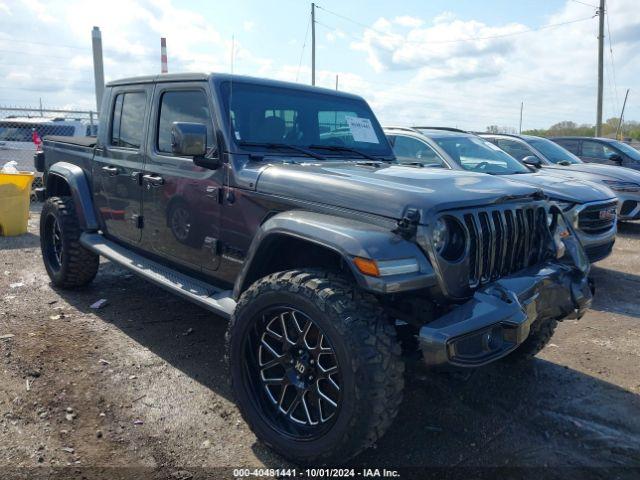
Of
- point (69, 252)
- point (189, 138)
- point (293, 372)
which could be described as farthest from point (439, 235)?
point (69, 252)

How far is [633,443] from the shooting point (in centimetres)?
299

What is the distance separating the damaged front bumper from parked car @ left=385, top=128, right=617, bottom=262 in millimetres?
2862

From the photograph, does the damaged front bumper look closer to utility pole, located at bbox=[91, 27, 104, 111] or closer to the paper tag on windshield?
the paper tag on windshield

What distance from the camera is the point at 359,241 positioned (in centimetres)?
246

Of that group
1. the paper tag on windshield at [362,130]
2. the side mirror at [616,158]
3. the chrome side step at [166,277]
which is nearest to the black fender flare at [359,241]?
the chrome side step at [166,277]

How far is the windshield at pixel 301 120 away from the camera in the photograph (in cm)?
354

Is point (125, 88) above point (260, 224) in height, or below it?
above

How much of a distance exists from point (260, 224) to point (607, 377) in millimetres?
2714

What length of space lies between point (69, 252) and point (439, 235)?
12.4ft

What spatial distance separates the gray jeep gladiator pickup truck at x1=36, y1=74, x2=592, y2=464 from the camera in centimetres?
241

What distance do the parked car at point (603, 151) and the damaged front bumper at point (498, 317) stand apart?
9.93 m

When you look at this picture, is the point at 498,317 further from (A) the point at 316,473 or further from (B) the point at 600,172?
(B) the point at 600,172

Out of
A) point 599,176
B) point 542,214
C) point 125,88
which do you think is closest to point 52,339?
point 125,88

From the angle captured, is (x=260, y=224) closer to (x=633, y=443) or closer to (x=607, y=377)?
(x=633, y=443)
